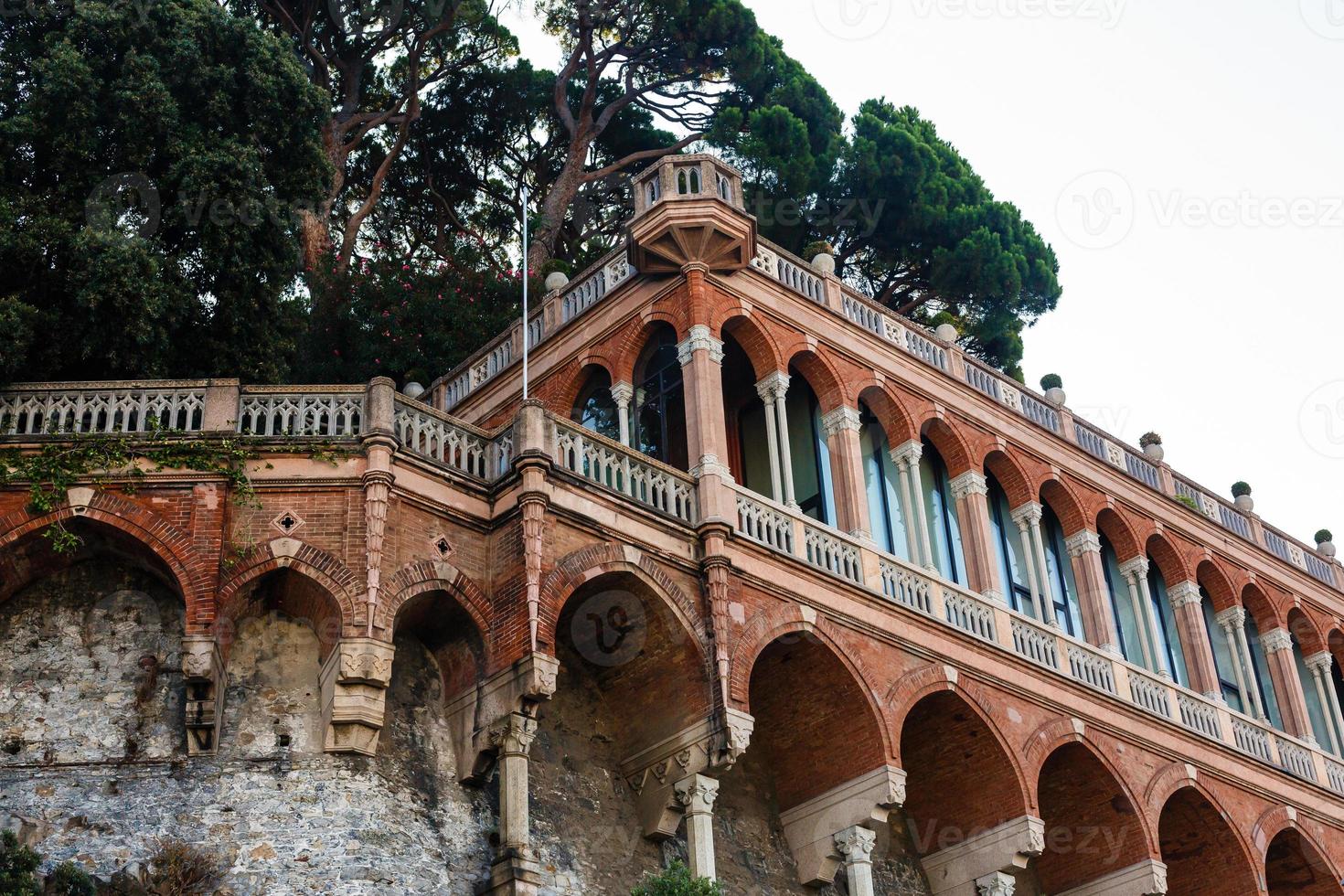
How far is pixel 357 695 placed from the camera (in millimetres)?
18109

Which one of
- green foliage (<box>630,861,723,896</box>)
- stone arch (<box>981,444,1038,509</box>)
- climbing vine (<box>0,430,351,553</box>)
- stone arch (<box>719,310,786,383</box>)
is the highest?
stone arch (<box>719,310,786,383</box>)

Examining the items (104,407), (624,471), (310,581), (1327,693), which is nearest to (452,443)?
(624,471)

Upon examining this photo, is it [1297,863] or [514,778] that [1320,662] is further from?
[514,778]

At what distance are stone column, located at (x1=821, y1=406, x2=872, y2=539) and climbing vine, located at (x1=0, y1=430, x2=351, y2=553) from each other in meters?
7.09

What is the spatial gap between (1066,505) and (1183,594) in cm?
289

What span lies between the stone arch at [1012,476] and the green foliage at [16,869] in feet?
48.9

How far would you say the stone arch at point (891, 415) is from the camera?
25.2 metres

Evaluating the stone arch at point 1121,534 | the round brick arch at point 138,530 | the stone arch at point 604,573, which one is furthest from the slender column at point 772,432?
the round brick arch at point 138,530

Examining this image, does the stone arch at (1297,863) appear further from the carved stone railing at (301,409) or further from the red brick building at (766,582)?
the carved stone railing at (301,409)

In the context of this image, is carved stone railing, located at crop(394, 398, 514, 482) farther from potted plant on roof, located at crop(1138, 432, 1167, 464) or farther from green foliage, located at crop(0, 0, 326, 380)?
potted plant on roof, located at crop(1138, 432, 1167, 464)

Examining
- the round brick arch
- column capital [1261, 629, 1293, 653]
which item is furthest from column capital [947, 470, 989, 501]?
the round brick arch

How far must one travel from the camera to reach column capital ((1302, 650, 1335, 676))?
31234 mm

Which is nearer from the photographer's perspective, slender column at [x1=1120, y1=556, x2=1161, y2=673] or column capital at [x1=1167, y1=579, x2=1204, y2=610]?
slender column at [x1=1120, y1=556, x2=1161, y2=673]

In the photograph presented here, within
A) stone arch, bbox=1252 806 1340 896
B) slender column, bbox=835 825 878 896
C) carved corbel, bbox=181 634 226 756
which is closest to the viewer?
carved corbel, bbox=181 634 226 756
